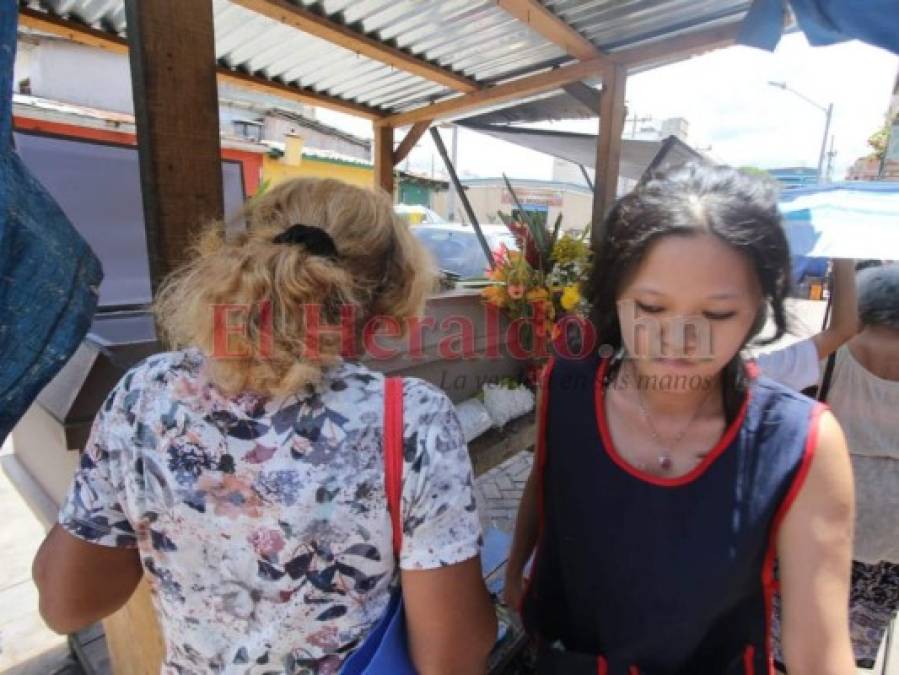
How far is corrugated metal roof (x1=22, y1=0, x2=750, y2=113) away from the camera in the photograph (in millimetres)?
2447

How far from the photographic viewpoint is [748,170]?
1.11 meters

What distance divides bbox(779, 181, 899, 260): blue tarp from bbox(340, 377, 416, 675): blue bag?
155 cm

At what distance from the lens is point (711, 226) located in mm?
965

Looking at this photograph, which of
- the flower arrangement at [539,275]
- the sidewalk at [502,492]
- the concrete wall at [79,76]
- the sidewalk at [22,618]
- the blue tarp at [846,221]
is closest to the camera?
the blue tarp at [846,221]

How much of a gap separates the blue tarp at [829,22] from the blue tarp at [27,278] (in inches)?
96.1

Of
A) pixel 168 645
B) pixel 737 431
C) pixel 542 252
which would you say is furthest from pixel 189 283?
pixel 542 252

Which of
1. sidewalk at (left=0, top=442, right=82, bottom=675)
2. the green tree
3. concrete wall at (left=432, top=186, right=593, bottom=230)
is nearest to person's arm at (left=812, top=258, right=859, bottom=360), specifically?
sidewalk at (left=0, top=442, right=82, bottom=675)

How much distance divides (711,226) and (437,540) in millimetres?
771

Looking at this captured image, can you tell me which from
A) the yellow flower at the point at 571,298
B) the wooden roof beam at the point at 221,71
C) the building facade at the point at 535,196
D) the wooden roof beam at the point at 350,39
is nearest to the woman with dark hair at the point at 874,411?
the yellow flower at the point at 571,298

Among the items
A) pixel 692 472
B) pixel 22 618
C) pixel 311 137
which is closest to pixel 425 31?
pixel 692 472

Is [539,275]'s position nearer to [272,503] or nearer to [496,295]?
[496,295]

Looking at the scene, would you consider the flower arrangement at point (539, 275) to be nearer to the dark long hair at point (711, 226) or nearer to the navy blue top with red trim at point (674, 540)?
Result: the dark long hair at point (711, 226)

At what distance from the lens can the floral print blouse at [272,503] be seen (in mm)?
777

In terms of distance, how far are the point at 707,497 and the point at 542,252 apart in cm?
196
